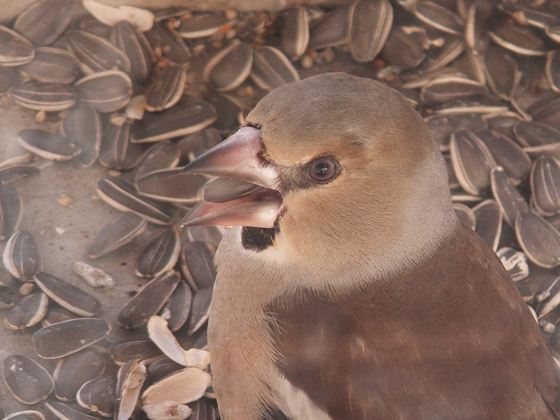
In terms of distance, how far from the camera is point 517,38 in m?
3.46

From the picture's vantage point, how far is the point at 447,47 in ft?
11.4

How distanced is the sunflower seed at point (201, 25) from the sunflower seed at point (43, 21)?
0.40 m

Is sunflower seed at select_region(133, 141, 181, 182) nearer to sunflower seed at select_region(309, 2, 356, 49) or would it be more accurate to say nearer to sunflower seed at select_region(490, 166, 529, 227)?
sunflower seed at select_region(309, 2, 356, 49)

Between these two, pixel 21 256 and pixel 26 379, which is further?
pixel 21 256

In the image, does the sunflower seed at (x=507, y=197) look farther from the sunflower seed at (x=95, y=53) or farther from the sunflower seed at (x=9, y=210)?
the sunflower seed at (x=9, y=210)

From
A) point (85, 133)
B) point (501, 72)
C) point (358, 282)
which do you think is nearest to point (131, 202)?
point (85, 133)

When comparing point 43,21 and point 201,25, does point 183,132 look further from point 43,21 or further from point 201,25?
point 43,21

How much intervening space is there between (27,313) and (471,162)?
5.07ft

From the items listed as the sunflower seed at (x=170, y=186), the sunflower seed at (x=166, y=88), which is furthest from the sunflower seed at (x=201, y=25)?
the sunflower seed at (x=170, y=186)

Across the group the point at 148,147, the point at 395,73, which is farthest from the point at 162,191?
the point at 395,73

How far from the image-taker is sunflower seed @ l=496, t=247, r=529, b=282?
3.04 metres

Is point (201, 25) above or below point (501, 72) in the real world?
above

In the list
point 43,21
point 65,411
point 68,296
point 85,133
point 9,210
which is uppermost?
point 43,21

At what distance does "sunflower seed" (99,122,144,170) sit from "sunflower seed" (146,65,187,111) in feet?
0.41
